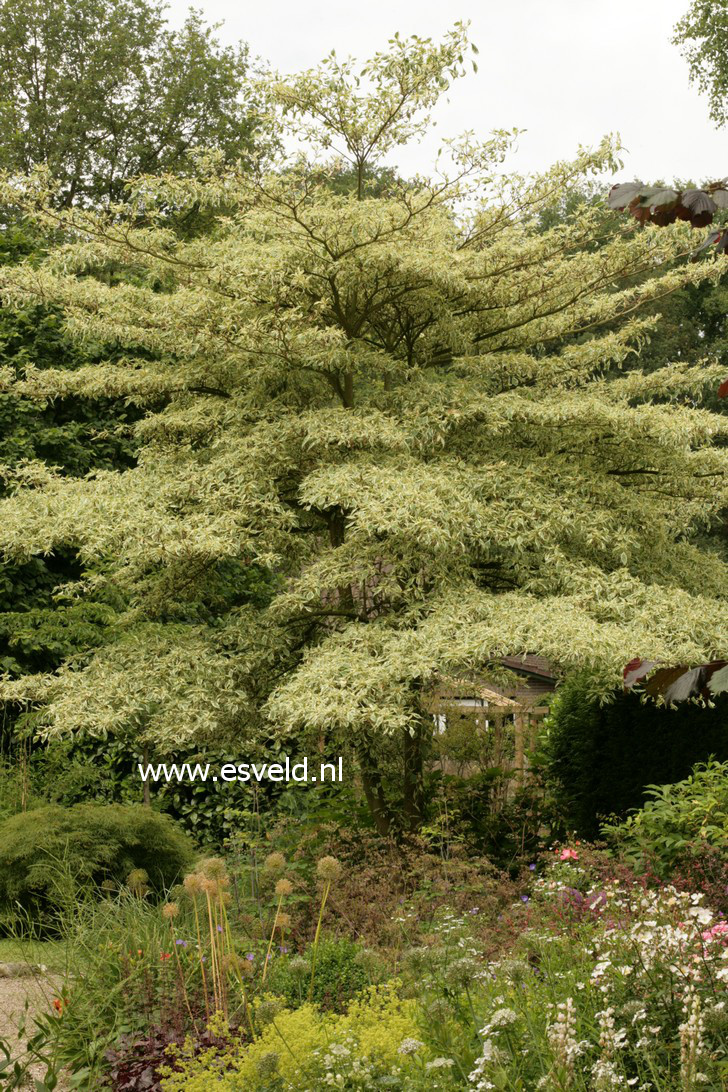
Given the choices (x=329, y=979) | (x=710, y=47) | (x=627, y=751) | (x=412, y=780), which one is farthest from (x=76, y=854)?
(x=710, y=47)

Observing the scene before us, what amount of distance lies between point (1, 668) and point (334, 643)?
3685 millimetres

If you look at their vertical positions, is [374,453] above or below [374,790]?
above

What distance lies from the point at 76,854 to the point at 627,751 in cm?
326

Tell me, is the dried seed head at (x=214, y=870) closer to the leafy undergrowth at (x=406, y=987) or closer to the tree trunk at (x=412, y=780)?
the leafy undergrowth at (x=406, y=987)

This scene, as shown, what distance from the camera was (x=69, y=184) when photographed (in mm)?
18422

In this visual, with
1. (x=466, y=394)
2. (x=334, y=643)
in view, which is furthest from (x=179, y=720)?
(x=466, y=394)

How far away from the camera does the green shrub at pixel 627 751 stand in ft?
20.6

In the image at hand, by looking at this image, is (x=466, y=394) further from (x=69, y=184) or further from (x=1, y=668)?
(x=69, y=184)

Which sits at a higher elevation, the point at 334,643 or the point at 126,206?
the point at 126,206

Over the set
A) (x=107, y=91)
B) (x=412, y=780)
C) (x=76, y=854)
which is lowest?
(x=76, y=854)

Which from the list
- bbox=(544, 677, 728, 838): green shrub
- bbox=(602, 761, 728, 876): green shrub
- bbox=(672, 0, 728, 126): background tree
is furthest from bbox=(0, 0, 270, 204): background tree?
bbox=(602, 761, 728, 876): green shrub

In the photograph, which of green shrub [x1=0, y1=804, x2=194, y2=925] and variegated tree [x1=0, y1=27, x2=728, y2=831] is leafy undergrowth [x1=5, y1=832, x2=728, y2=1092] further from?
variegated tree [x1=0, y1=27, x2=728, y2=831]

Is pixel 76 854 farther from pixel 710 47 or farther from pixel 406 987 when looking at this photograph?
pixel 710 47

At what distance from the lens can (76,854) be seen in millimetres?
5684
